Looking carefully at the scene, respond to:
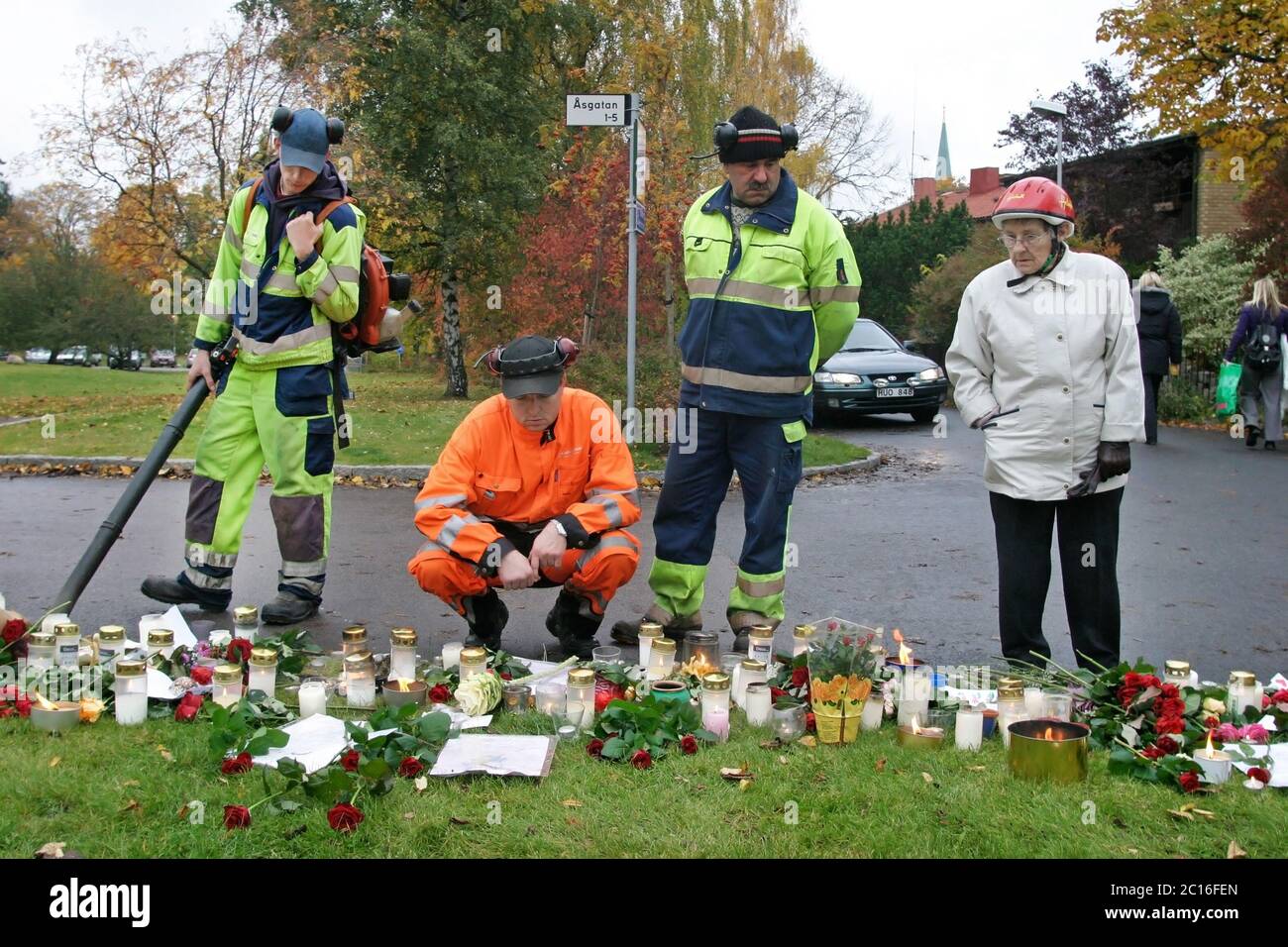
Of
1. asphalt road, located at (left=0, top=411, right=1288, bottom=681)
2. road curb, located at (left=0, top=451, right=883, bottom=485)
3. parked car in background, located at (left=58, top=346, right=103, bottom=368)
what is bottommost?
asphalt road, located at (left=0, top=411, right=1288, bottom=681)

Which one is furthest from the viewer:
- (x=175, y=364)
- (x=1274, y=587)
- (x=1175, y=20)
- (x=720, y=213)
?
(x=175, y=364)

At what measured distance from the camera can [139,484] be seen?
5930 millimetres

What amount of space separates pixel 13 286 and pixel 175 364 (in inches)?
821

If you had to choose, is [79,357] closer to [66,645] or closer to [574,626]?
[66,645]

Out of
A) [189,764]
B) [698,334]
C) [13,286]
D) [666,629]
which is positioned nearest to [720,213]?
[698,334]

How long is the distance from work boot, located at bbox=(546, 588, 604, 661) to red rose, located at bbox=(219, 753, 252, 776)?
1.86 m

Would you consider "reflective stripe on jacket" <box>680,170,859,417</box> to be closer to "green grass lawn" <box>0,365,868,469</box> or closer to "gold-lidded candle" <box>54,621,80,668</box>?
"gold-lidded candle" <box>54,621,80,668</box>

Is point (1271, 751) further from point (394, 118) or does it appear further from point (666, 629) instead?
point (394, 118)

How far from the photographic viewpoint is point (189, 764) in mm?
3885

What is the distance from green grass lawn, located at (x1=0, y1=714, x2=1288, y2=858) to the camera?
3.29 meters

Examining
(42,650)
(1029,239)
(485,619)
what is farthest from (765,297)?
(42,650)

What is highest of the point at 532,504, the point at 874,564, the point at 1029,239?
the point at 1029,239

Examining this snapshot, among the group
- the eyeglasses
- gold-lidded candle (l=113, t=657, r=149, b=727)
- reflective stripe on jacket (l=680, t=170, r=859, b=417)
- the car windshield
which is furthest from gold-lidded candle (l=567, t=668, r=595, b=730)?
the car windshield

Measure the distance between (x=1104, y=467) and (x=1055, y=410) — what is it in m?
0.29
